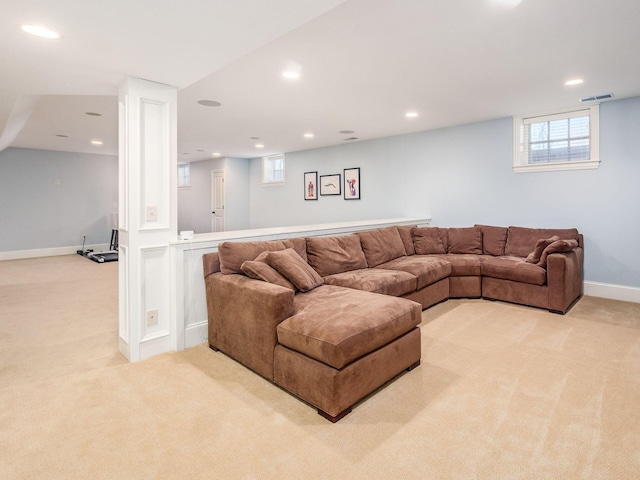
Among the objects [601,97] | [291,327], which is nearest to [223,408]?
[291,327]

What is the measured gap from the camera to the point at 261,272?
8.77 ft

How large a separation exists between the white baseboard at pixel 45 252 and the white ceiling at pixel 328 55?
166 inches

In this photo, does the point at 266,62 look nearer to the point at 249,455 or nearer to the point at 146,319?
the point at 146,319

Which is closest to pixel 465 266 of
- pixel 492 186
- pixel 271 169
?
pixel 492 186

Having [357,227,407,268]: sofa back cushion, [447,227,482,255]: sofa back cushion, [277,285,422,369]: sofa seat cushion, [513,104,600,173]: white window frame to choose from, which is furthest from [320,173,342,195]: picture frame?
[277,285,422,369]: sofa seat cushion

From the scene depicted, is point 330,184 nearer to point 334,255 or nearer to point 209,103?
point 209,103

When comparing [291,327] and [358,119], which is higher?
[358,119]

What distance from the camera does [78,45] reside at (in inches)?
87.7

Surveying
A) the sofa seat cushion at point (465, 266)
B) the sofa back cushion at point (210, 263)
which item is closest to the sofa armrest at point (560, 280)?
the sofa seat cushion at point (465, 266)

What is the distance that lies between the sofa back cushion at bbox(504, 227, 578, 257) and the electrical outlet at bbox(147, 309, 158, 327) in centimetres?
431

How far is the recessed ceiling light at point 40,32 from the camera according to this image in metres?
2.03

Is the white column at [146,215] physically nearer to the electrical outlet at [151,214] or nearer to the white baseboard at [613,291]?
the electrical outlet at [151,214]

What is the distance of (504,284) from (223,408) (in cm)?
351

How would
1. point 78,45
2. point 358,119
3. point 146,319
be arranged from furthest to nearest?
1. point 358,119
2. point 146,319
3. point 78,45
